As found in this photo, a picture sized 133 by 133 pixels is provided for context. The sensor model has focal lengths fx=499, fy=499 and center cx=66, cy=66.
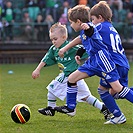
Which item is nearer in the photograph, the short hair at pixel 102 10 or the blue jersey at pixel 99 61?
the blue jersey at pixel 99 61

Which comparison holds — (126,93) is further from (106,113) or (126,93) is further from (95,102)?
(95,102)

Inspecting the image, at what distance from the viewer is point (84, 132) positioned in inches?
250

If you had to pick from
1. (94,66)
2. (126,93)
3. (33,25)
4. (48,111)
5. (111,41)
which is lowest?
(33,25)

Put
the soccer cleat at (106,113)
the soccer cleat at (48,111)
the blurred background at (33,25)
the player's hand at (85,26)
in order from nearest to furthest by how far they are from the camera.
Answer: the player's hand at (85,26)
the soccer cleat at (106,113)
the soccer cleat at (48,111)
the blurred background at (33,25)

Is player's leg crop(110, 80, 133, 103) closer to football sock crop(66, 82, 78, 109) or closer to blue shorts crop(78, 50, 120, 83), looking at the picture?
blue shorts crop(78, 50, 120, 83)

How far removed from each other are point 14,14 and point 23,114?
1325 cm

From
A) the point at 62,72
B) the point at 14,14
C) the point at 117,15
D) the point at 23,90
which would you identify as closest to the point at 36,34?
the point at 14,14

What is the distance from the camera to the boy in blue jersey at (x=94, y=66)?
259 inches

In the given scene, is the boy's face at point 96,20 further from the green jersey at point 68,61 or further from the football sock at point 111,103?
the football sock at point 111,103

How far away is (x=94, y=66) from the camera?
667 cm

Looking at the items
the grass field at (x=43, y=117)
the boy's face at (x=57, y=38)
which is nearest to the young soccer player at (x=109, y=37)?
the grass field at (x=43, y=117)

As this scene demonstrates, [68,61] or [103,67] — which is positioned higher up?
[103,67]

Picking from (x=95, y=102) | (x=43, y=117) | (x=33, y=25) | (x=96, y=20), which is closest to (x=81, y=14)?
(x=96, y=20)

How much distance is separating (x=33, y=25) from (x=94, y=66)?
12956mm
